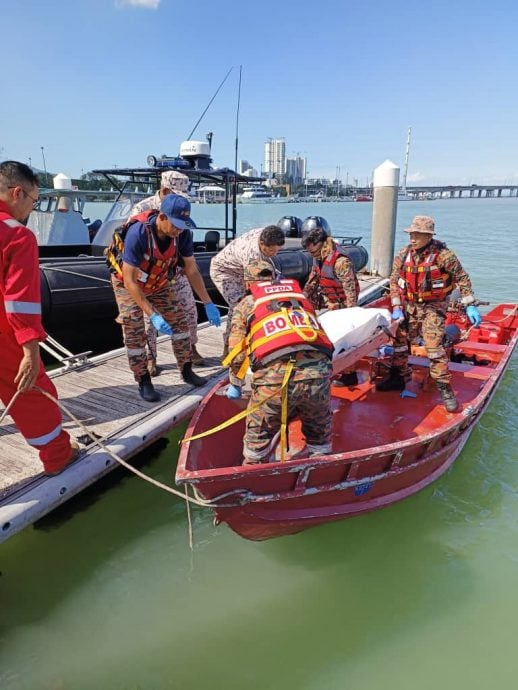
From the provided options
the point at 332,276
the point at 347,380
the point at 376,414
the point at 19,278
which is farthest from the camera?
the point at 332,276

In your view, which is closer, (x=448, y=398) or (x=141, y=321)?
(x=141, y=321)

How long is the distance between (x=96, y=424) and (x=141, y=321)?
2.86ft

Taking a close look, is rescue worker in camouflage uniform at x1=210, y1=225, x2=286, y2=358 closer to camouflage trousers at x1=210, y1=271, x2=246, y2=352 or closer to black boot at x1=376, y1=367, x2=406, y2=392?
camouflage trousers at x1=210, y1=271, x2=246, y2=352

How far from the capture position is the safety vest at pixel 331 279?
501 centimetres

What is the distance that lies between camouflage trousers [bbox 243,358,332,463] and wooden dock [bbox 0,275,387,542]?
A: 1.12m

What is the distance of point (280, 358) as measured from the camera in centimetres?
249

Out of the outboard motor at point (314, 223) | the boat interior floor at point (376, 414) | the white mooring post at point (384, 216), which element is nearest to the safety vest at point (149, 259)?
the boat interior floor at point (376, 414)

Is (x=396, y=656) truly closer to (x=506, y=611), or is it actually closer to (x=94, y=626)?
(x=506, y=611)

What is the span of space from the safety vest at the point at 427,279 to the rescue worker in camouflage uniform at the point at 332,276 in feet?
2.88

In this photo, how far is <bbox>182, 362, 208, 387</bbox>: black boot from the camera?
14.6 feet

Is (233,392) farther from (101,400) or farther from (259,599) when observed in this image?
(101,400)

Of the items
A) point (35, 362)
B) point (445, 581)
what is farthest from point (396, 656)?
point (35, 362)

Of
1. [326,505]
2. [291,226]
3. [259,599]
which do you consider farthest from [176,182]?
[291,226]

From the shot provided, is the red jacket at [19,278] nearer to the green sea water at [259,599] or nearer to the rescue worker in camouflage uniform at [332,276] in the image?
the green sea water at [259,599]
